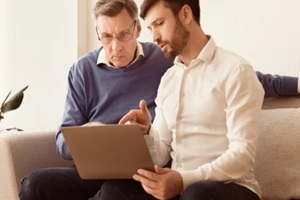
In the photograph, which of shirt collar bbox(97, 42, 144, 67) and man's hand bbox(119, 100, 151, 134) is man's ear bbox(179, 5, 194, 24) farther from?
shirt collar bbox(97, 42, 144, 67)

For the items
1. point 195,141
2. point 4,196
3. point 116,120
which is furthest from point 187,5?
point 4,196

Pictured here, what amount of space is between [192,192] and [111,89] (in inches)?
30.5

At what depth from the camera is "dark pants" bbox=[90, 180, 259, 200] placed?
4.27ft

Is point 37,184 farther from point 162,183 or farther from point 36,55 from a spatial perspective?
point 36,55

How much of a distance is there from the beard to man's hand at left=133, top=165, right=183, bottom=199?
401mm

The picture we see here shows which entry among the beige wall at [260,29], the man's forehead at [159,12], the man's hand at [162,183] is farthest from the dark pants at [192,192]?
the beige wall at [260,29]

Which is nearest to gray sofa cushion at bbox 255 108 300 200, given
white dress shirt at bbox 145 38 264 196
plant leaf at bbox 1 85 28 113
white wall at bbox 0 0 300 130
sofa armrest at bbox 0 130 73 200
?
white dress shirt at bbox 145 38 264 196

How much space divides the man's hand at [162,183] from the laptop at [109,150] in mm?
29

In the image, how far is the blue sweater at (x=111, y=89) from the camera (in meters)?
1.96

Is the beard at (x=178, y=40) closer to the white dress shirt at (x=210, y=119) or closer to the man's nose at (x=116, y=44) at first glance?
the white dress shirt at (x=210, y=119)

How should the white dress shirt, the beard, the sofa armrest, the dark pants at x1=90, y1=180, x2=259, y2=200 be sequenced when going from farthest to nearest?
the sofa armrest, the beard, the white dress shirt, the dark pants at x1=90, y1=180, x2=259, y2=200

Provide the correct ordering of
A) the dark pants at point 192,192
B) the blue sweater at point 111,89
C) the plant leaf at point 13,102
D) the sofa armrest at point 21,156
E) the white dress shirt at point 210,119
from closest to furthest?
the dark pants at point 192,192, the white dress shirt at point 210,119, the sofa armrest at point 21,156, the blue sweater at point 111,89, the plant leaf at point 13,102

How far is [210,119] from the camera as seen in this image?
5.02 ft

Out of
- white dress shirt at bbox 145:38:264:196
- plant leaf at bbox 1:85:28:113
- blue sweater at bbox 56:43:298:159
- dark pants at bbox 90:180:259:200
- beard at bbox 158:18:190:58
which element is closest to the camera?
dark pants at bbox 90:180:259:200
